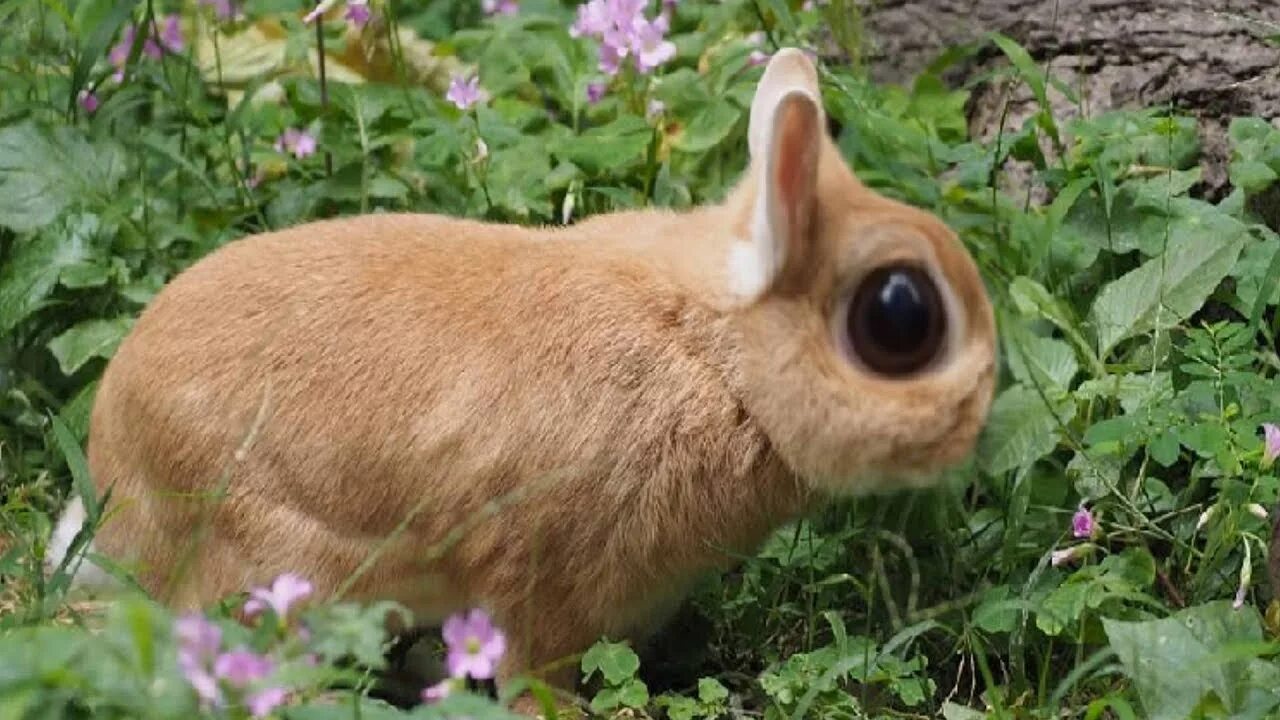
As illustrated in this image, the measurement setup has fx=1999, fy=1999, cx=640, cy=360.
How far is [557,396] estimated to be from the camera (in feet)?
12.1

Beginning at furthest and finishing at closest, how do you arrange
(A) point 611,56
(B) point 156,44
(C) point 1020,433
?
(B) point 156,44 → (A) point 611,56 → (C) point 1020,433

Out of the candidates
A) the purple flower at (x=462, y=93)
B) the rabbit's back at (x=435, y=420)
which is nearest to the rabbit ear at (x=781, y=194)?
the rabbit's back at (x=435, y=420)

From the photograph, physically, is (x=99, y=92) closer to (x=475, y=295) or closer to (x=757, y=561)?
(x=475, y=295)

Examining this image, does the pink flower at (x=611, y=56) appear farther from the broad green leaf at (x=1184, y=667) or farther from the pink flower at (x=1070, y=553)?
the broad green leaf at (x=1184, y=667)

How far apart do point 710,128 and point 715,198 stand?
19 cm

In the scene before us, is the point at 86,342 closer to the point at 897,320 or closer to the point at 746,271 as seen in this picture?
the point at 746,271

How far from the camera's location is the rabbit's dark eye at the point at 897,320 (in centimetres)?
355

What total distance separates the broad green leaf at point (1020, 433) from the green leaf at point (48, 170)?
2.31 meters

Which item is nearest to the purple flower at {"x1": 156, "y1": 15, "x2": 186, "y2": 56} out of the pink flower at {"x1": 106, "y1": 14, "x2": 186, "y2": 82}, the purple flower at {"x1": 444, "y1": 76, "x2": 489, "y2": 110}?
the pink flower at {"x1": 106, "y1": 14, "x2": 186, "y2": 82}

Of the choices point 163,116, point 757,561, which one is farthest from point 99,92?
point 757,561

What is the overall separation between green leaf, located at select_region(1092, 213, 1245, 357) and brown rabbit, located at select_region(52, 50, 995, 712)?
817mm

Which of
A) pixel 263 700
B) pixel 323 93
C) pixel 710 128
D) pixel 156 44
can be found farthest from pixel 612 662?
pixel 156 44

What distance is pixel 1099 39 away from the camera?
5.29 metres

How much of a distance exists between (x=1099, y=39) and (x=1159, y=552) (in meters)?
1.69
